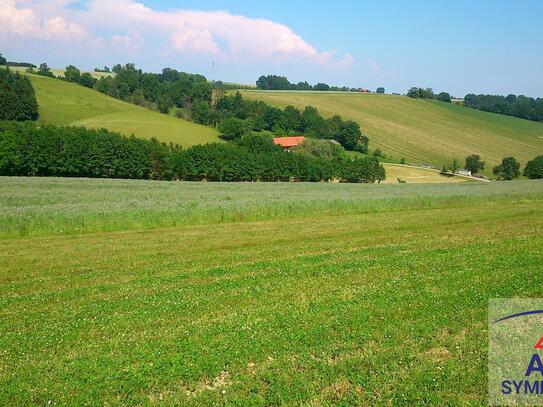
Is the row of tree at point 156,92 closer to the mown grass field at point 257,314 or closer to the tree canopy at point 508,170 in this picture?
the tree canopy at point 508,170

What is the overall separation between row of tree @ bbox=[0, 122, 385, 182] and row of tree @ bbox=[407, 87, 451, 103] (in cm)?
10627

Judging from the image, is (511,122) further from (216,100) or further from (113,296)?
(113,296)

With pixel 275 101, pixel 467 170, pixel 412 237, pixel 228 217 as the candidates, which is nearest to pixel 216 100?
pixel 275 101

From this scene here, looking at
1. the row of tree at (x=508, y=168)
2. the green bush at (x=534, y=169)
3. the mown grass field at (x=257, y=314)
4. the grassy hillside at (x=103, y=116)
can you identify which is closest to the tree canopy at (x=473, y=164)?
the row of tree at (x=508, y=168)

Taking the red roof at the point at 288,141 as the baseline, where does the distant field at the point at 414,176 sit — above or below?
below

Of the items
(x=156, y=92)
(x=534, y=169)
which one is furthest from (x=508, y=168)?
(x=156, y=92)

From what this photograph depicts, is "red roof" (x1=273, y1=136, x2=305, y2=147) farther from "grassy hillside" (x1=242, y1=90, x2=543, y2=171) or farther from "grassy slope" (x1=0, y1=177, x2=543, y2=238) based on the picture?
"grassy slope" (x1=0, y1=177, x2=543, y2=238)

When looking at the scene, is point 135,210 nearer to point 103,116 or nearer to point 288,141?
point 288,141

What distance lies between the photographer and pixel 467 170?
103 m

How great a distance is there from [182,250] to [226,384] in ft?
36.1

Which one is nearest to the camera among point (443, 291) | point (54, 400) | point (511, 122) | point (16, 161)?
point (54, 400)

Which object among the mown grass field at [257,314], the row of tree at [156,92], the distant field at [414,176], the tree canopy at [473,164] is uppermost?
the row of tree at [156,92]

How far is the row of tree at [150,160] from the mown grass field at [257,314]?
5218 centimetres

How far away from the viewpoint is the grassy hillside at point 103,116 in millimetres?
101125
